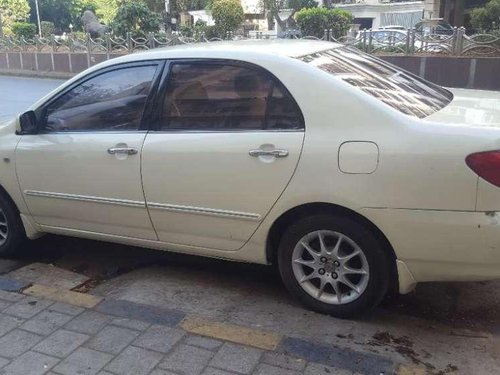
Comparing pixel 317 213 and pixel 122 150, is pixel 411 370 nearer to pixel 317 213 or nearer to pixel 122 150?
pixel 317 213

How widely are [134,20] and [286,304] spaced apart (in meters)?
21.1

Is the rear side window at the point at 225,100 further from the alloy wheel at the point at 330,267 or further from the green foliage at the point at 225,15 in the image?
the green foliage at the point at 225,15

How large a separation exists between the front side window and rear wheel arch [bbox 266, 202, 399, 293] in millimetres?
1148

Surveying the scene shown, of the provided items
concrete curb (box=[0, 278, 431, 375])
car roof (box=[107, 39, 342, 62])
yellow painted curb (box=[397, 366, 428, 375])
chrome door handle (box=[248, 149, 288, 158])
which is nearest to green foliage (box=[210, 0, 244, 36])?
car roof (box=[107, 39, 342, 62])

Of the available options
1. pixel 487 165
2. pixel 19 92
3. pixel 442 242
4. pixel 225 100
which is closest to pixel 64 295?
pixel 225 100

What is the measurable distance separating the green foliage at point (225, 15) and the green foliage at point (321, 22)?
16.9ft

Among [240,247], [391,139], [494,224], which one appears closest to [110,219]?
[240,247]

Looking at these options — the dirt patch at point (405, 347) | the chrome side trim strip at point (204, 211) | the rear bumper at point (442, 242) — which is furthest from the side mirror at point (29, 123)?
the dirt patch at point (405, 347)

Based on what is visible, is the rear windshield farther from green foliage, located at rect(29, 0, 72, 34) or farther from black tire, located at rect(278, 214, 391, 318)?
green foliage, located at rect(29, 0, 72, 34)

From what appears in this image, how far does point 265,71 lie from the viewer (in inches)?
131

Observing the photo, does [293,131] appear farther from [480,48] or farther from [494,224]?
[480,48]

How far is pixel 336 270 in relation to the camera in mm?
3227

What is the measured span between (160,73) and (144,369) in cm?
184

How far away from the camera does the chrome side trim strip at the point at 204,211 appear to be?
3.34m
